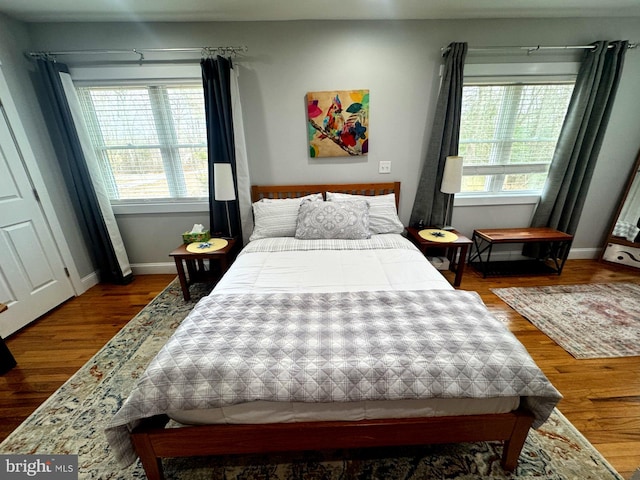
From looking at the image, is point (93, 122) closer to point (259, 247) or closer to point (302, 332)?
point (259, 247)

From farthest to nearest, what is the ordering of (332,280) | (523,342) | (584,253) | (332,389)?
(584,253)
(523,342)
(332,280)
(332,389)

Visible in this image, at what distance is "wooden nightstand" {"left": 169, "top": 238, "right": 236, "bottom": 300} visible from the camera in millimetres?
2283

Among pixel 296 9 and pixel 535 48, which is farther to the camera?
pixel 535 48

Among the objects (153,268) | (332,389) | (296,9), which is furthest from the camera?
(153,268)

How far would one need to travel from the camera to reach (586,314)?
2.15 m

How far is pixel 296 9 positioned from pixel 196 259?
235 centimetres

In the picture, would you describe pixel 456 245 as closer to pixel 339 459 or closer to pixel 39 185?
pixel 339 459

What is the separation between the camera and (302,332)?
1.15 m

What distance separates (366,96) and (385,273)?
1.78 meters

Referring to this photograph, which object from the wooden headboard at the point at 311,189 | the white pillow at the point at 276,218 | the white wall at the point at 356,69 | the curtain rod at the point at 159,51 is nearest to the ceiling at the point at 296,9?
the white wall at the point at 356,69

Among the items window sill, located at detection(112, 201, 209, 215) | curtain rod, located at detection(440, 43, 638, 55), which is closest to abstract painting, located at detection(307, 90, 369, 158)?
curtain rod, located at detection(440, 43, 638, 55)

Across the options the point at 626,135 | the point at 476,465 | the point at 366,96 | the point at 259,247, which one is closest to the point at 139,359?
the point at 259,247

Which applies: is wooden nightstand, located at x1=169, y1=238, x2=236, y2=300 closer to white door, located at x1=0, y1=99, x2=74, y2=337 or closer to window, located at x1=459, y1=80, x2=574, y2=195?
white door, located at x1=0, y1=99, x2=74, y2=337

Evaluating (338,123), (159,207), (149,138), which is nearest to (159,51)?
(149,138)
